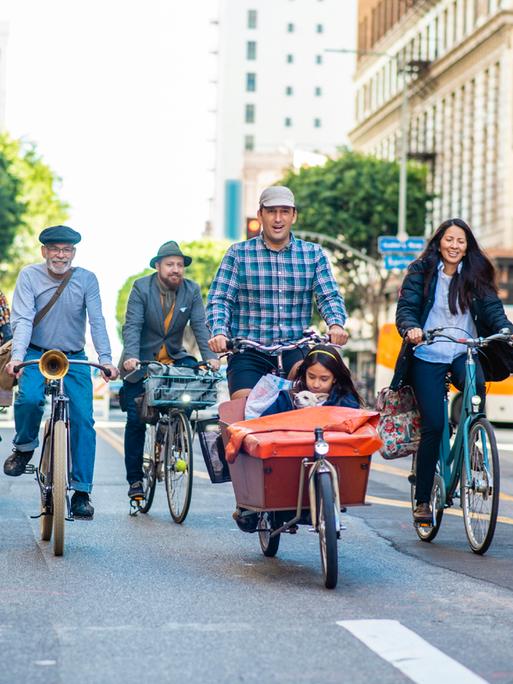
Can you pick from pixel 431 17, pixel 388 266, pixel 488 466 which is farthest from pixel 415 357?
pixel 431 17

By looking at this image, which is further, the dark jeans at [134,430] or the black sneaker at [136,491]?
the dark jeans at [134,430]

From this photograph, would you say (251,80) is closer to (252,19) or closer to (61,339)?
(252,19)

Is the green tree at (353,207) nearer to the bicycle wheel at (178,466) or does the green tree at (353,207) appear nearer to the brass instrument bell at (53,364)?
the bicycle wheel at (178,466)

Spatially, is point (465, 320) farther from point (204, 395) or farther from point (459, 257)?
point (204, 395)

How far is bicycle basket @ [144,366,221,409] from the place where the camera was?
34.2 feet

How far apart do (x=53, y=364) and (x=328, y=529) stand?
7.85ft

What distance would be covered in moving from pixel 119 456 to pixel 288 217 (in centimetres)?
1048

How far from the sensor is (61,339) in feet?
31.2

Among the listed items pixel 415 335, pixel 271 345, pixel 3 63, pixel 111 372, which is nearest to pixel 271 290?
pixel 271 345

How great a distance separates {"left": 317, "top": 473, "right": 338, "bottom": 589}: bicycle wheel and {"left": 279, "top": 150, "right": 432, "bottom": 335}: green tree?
51656 millimetres

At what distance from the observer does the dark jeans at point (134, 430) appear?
11.1m

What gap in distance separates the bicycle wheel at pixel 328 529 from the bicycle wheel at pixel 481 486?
140 cm

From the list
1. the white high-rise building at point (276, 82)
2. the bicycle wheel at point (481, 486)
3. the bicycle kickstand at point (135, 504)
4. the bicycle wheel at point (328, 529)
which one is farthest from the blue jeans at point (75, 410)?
the white high-rise building at point (276, 82)

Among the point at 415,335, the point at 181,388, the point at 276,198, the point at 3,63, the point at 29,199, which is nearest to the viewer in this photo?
the point at 276,198
